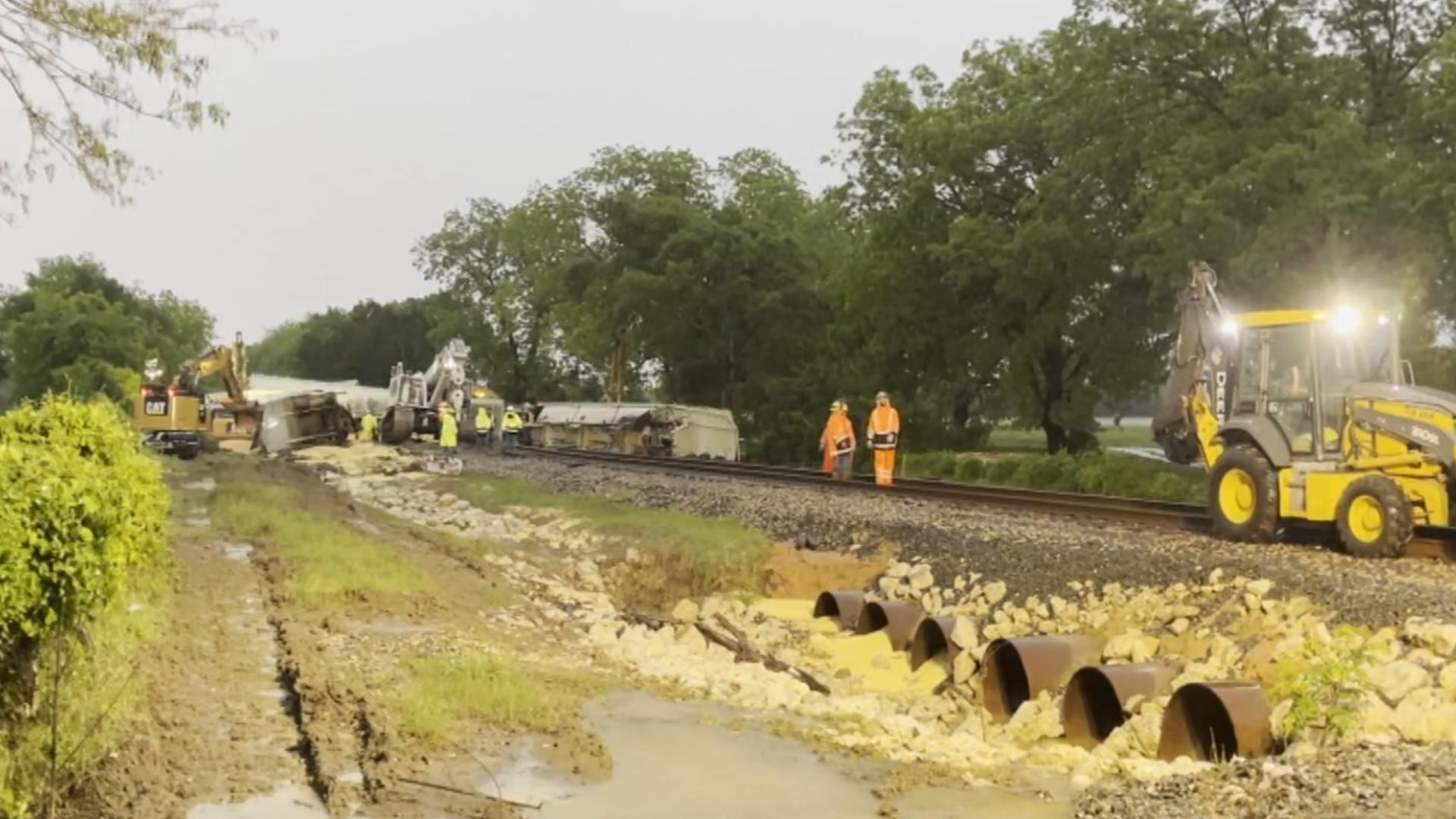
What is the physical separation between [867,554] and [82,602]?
1115cm

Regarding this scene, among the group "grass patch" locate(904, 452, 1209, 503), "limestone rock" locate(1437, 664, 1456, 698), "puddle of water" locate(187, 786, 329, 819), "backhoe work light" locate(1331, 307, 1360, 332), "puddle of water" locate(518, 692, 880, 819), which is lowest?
"puddle of water" locate(518, 692, 880, 819)

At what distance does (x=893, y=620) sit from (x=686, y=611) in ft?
8.42

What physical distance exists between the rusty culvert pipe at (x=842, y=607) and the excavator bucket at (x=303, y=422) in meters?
31.6

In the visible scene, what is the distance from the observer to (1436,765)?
6871 mm

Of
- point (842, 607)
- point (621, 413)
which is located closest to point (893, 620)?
point (842, 607)

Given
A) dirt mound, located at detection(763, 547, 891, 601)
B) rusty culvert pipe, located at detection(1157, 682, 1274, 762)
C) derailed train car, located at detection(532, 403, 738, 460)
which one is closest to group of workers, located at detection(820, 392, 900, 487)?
dirt mound, located at detection(763, 547, 891, 601)

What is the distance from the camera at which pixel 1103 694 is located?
10.3 metres

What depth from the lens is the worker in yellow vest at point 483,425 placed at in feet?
143

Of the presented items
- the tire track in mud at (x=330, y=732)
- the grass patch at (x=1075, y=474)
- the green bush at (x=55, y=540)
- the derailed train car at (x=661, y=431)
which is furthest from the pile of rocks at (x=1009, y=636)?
the derailed train car at (x=661, y=431)

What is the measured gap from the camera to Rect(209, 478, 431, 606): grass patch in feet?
41.4

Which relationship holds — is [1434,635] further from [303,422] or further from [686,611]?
[303,422]

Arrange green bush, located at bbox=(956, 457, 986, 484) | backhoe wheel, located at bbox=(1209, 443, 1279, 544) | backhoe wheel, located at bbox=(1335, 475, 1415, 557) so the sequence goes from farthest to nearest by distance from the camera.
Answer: green bush, located at bbox=(956, 457, 986, 484), backhoe wheel, located at bbox=(1209, 443, 1279, 544), backhoe wheel, located at bbox=(1335, 475, 1415, 557)

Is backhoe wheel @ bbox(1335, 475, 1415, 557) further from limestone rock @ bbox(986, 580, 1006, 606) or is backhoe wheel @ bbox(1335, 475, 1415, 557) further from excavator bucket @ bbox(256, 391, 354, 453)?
excavator bucket @ bbox(256, 391, 354, 453)

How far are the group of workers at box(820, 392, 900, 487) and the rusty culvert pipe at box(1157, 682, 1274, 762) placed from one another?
47.8 ft
